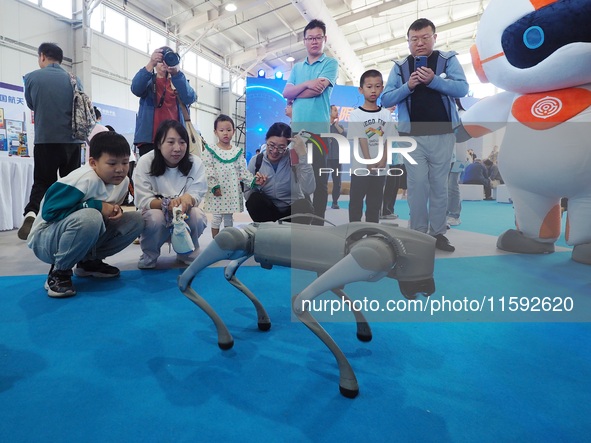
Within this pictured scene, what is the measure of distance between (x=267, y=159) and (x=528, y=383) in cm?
167

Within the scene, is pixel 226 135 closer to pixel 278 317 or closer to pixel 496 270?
pixel 278 317

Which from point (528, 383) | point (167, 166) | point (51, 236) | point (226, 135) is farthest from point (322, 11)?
point (528, 383)

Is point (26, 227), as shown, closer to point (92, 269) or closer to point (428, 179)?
point (92, 269)

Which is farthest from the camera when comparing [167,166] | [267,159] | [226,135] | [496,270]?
[226,135]

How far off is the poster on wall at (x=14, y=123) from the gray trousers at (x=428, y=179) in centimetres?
323

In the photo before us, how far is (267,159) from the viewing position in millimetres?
2182

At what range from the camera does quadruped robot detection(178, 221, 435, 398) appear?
0.74 metres

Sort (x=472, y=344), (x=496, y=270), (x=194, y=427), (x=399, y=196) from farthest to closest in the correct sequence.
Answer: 1. (x=496, y=270)
2. (x=399, y=196)
3. (x=472, y=344)
4. (x=194, y=427)

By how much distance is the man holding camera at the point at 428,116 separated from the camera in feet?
5.88

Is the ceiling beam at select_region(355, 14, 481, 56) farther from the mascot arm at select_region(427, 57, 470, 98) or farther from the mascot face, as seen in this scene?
the mascot face

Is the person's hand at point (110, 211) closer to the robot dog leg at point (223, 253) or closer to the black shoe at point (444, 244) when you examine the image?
the robot dog leg at point (223, 253)

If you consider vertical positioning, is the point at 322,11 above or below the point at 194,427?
above

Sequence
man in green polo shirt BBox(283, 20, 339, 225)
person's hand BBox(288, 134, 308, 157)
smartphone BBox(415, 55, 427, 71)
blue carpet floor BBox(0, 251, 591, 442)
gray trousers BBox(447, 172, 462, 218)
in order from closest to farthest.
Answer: blue carpet floor BBox(0, 251, 591, 442), person's hand BBox(288, 134, 308, 157), smartphone BBox(415, 55, 427, 71), man in green polo shirt BBox(283, 20, 339, 225), gray trousers BBox(447, 172, 462, 218)

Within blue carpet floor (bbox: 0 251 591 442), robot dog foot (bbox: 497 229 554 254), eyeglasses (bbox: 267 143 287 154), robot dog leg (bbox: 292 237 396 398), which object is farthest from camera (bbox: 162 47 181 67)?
robot dog foot (bbox: 497 229 554 254)
